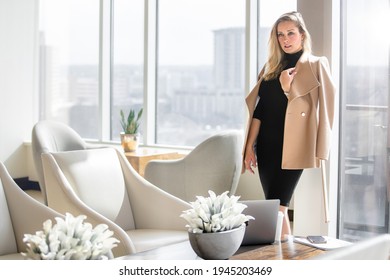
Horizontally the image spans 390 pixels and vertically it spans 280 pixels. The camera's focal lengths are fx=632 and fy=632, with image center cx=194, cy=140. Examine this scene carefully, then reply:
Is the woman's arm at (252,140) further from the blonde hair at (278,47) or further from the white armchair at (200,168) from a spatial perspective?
the white armchair at (200,168)

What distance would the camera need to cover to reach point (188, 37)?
19.5 ft

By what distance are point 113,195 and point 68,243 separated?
1.81m

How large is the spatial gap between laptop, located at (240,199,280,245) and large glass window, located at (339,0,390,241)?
6.03ft

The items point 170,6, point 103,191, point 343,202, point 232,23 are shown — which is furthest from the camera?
point 170,6

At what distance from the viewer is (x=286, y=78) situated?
3.47 m

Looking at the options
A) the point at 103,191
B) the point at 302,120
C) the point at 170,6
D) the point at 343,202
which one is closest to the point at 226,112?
the point at 170,6

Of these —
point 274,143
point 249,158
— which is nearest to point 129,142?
point 249,158

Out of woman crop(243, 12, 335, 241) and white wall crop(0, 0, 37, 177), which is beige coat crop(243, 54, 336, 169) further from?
white wall crop(0, 0, 37, 177)

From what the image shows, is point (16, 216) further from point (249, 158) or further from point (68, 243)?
point (249, 158)

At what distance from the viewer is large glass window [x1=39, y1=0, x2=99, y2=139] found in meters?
6.71

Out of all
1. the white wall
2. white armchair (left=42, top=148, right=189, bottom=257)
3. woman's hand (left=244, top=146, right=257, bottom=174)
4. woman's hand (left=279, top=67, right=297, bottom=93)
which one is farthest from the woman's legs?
the white wall
